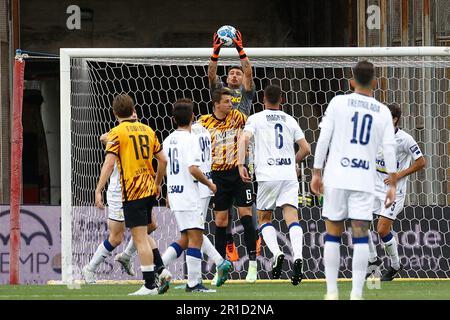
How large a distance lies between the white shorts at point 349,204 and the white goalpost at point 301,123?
4.64 metres

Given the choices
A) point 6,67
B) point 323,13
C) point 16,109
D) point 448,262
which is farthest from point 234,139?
point 323,13

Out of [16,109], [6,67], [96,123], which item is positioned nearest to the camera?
[16,109]

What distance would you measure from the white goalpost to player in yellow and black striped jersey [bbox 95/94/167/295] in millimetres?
2638

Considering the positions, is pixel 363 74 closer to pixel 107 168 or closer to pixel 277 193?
pixel 107 168

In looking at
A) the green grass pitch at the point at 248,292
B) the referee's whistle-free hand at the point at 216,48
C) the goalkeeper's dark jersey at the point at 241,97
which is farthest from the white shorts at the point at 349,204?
the referee's whistle-free hand at the point at 216,48

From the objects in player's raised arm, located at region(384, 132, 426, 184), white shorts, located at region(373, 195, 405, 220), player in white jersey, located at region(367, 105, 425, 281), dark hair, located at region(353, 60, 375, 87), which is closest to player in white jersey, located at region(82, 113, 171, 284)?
player in white jersey, located at region(367, 105, 425, 281)

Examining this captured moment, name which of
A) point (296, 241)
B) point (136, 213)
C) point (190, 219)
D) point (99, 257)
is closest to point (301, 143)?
point (296, 241)

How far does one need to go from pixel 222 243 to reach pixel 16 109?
9.63 feet

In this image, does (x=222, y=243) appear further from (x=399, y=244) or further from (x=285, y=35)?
(x=285, y=35)

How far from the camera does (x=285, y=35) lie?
2691cm

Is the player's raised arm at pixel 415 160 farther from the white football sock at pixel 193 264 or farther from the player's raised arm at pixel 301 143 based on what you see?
the white football sock at pixel 193 264

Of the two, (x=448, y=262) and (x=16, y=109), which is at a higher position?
(x=16, y=109)

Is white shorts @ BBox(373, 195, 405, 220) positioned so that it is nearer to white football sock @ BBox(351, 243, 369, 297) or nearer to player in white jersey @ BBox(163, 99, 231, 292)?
player in white jersey @ BBox(163, 99, 231, 292)

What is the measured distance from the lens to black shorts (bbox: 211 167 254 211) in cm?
1413
